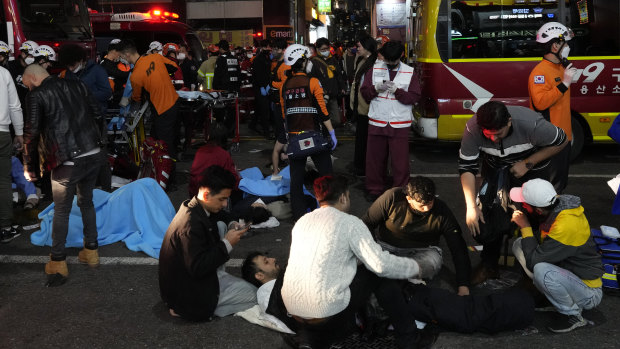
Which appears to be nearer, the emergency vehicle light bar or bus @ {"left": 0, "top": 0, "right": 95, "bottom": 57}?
bus @ {"left": 0, "top": 0, "right": 95, "bottom": 57}

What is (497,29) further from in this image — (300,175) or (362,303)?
(362,303)

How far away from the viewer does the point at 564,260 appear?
394 centimetres

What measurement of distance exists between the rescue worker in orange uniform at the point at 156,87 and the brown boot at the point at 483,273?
438 centimetres

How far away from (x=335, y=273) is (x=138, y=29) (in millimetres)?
12999

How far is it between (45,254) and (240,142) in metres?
5.71

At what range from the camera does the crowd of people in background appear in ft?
11.4

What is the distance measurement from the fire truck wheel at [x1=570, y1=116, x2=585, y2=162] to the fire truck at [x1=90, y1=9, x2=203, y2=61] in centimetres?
981

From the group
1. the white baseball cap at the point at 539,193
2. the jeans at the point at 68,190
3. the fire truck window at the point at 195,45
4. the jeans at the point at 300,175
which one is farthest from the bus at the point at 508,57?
the fire truck window at the point at 195,45

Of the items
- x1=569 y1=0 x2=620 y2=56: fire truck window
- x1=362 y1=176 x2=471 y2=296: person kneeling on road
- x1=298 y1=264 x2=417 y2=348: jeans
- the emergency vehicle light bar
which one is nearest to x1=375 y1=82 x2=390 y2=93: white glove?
x1=362 y1=176 x2=471 y2=296: person kneeling on road

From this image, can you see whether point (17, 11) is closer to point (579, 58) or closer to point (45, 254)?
point (45, 254)

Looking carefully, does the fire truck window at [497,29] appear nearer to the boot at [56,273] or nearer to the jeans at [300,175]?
the jeans at [300,175]

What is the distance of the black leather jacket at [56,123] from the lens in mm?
4598

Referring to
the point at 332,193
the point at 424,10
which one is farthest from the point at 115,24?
the point at 332,193

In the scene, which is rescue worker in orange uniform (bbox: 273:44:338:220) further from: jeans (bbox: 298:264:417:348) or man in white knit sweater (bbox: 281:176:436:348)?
jeans (bbox: 298:264:417:348)
